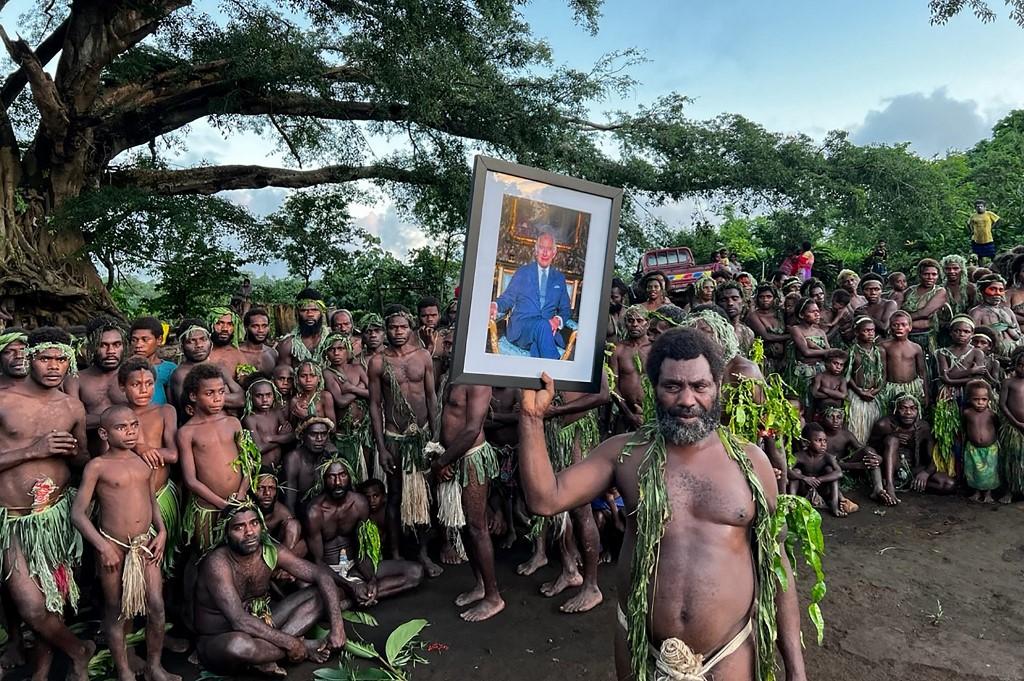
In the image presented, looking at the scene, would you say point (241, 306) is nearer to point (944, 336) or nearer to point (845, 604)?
point (845, 604)

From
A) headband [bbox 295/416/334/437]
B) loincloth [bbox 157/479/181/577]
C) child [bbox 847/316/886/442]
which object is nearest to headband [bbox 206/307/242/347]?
headband [bbox 295/416/334/437]

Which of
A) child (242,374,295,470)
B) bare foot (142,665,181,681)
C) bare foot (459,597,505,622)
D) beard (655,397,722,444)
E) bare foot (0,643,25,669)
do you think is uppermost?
beard (655,397,722,444)

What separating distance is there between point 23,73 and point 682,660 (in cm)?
1252

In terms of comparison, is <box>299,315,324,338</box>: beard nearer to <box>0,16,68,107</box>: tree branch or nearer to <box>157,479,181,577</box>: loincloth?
<box>157,479,181,577</box>: loincloth

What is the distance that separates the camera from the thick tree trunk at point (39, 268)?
845 centimetres

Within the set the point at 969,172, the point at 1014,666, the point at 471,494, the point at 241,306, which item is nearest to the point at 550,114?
the point at 241,306

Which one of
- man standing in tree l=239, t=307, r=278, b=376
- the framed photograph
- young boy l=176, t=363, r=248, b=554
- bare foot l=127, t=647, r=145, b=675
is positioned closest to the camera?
the framed photograph

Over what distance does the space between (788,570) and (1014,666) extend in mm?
2155

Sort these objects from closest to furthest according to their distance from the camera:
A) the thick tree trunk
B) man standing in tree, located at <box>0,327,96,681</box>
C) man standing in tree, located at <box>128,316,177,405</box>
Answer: man standing in tree, located at <box>0,327,96,681</box> → man standing in tree, located at <box>128,316,177,405</box> → the thick tree trunk

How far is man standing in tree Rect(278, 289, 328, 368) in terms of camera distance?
18.2 ft

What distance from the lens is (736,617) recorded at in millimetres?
1998

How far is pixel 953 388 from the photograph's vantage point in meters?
5.97

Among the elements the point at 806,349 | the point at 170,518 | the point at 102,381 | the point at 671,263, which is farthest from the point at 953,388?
the point at 671,263

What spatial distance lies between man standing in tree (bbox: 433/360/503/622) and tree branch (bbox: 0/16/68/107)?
34.1ft
